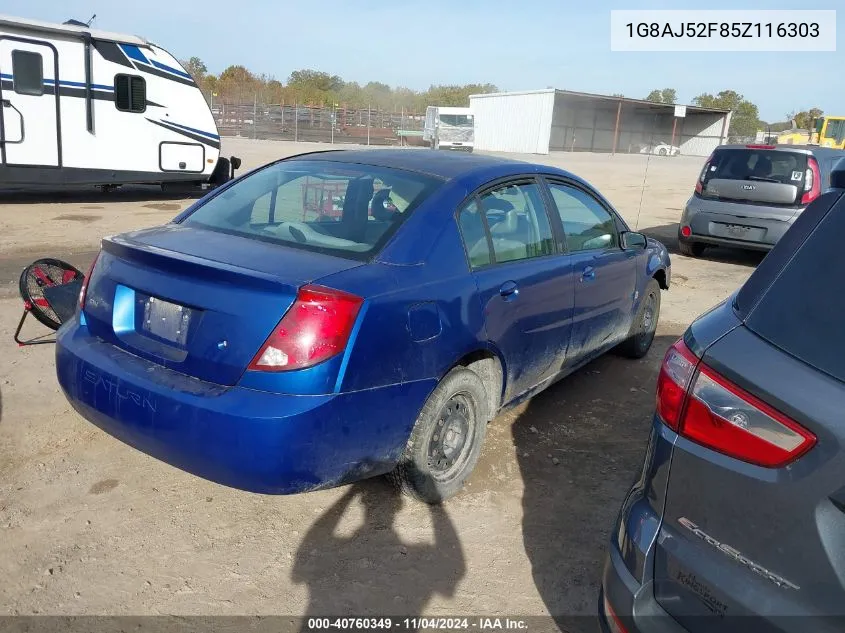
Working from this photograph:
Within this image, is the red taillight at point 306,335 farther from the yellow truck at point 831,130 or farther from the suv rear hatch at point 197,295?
the yellow truck at point 831,130

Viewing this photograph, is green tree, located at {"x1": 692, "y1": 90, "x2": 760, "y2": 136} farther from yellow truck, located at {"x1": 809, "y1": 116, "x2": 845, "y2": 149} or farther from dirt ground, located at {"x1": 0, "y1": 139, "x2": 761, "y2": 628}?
dirt ground, located at {"x1": 0, "y1": 139, "x2": 761, "y2": 628}

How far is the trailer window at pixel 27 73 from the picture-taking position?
421 inches

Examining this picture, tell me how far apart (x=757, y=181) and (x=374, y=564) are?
8453 millimetres

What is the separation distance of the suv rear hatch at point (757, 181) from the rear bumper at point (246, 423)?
7.91 m

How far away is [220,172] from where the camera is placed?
1388 cm

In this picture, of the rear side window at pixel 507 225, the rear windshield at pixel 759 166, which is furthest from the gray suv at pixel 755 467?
the rear windshield at pixel 759 166

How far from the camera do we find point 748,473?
164 centimetres

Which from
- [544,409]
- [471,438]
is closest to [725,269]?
[544,409]

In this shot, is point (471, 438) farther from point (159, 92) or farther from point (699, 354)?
point (159, 92)

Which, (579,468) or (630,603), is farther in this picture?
(579,468)

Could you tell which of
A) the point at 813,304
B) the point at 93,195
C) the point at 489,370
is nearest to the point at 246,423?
the point at 489,370

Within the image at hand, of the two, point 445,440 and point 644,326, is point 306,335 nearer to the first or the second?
point 445,440

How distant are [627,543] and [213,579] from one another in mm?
1670

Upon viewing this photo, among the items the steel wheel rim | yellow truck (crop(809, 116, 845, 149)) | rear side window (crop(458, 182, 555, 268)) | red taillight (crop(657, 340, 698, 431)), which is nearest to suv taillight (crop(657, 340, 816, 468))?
red taillight (crop(657, 340, 698, 431))
